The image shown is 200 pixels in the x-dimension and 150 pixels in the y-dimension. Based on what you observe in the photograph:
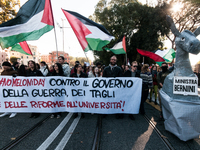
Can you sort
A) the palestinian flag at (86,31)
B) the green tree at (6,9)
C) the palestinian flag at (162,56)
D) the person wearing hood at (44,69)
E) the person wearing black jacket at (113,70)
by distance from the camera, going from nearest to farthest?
the person wearing black jacket at (113,70)
the palestinian flag at (86,31)
the person wearing hood at (44,69)
the palestinian flag at (162,56)
the green tree at (6,9)

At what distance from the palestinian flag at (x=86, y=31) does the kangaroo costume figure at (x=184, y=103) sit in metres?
2.45

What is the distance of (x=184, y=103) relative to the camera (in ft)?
8.52

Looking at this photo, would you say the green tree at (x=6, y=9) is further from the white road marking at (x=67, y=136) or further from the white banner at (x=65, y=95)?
the white road marking at (x=67, y=136)

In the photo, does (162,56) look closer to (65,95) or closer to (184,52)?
(184,52)

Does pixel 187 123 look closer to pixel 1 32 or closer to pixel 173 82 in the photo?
pixel 173 82

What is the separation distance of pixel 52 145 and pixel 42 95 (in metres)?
1.79

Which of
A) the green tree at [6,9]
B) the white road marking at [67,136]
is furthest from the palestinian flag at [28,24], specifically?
the green tree at [6,9]

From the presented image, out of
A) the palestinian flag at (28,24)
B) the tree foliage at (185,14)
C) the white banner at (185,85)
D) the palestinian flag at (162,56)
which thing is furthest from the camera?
the tree foliage at (185,14)

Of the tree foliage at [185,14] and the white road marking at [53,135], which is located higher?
the tree foliage at [185,14]

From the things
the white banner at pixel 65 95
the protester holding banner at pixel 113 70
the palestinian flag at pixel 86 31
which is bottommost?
the white banner at pixel 65 95

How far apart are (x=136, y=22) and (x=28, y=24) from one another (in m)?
22.6

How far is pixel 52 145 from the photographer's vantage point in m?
2.52

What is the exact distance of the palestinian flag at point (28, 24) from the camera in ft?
12.1

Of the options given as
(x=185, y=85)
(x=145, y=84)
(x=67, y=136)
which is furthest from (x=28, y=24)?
(x=185, y=85)
